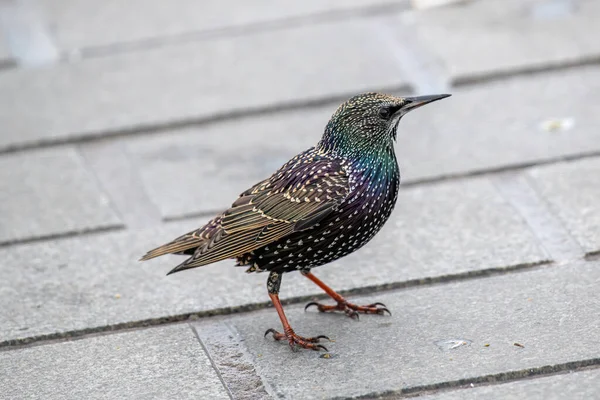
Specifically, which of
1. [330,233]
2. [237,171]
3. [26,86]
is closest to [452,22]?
[237,171]

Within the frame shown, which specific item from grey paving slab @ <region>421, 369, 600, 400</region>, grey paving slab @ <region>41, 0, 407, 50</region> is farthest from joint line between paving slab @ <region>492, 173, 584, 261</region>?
grey paving slab @ <region>41, 0, 407, 50</region>

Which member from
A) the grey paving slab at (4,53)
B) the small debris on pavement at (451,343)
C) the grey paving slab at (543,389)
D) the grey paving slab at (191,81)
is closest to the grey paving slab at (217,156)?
the grey paving slab at (191,81)

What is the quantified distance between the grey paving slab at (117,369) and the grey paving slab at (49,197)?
1111 millimetres

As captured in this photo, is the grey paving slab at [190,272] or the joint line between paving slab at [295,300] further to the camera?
the grey paving slab at [190,272]

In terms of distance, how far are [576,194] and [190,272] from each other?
1.96 m

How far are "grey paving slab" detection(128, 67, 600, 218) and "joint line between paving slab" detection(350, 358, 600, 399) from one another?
1942 mm

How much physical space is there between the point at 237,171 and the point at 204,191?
0.28 meters

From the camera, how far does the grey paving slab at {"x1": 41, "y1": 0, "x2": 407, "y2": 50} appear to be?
789 centimetres

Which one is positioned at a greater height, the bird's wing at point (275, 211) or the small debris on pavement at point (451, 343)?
the bird's wing at point (275, 211)

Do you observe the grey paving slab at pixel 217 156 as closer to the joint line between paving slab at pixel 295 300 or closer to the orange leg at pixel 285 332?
the joint line between paving slab at pixel 295 300

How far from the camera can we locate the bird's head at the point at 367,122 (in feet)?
15.0

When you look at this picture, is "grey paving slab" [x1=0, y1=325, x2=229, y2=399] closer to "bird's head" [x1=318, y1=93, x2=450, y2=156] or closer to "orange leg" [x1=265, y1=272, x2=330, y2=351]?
"orange leg" [x1=265, y1=272, x2=330, y2=351]

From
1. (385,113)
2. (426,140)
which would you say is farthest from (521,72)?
(385,113)

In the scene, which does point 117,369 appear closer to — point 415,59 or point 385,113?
point 385,113
